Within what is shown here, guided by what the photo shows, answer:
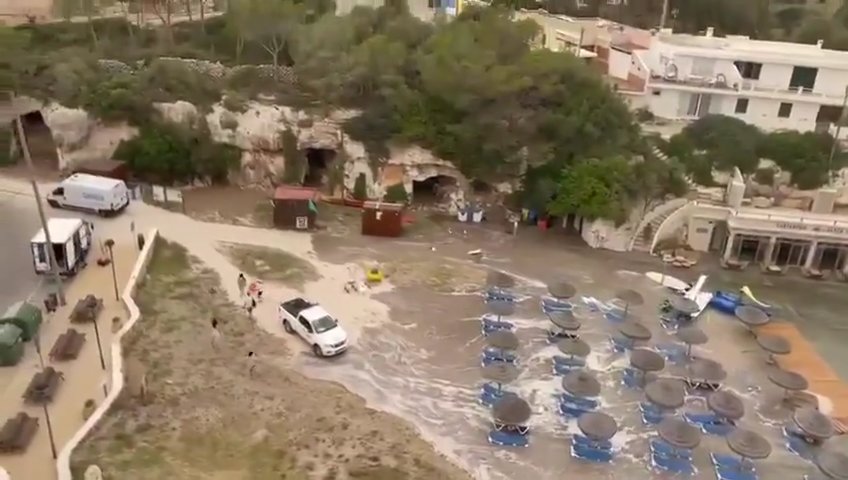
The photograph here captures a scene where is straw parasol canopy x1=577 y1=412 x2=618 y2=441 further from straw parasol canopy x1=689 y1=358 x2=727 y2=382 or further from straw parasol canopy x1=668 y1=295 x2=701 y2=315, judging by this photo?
straw parasol canopy x1=668 y1=295 x2=701 y2=315

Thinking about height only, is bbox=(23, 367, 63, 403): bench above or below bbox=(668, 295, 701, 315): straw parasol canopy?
below

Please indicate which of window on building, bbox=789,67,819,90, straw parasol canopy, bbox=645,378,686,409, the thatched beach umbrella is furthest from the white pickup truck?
window on building, bbox=789,67,819,90

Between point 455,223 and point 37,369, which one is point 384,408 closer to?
point 37,369

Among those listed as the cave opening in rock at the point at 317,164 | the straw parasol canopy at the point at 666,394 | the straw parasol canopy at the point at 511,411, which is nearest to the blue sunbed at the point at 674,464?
the straw parasol canopy at the point at 666,394

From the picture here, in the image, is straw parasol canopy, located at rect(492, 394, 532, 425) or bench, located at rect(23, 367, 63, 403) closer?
bench, located at rect(23, 367, 63, 403)


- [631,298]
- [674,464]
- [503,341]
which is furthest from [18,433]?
[631,298]

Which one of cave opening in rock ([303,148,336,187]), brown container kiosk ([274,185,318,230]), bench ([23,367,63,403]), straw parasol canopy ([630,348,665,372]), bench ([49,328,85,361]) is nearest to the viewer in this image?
bench ([23,367,63,403])

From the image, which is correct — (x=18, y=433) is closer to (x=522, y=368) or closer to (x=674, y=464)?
(x=522, y=368)
